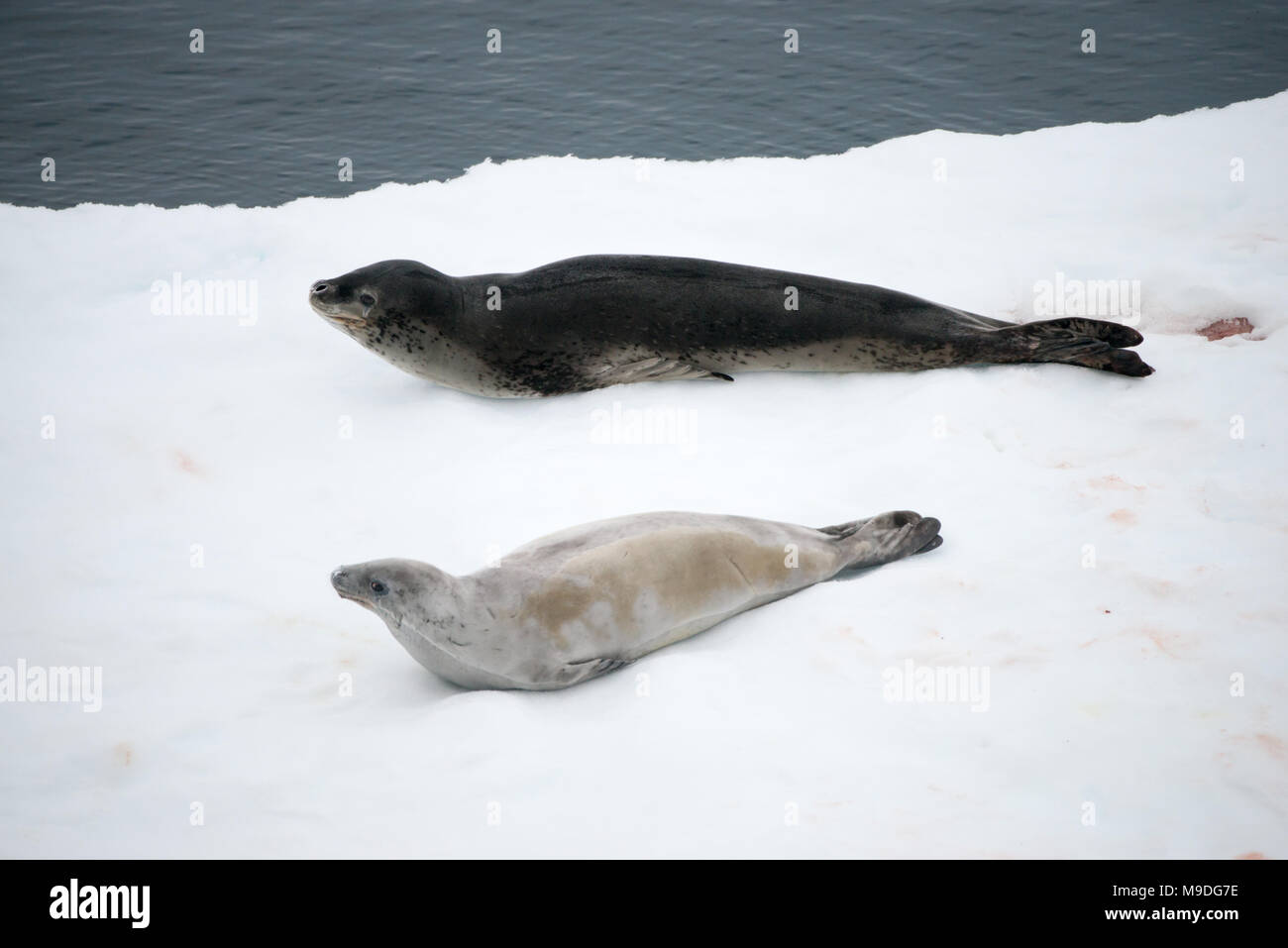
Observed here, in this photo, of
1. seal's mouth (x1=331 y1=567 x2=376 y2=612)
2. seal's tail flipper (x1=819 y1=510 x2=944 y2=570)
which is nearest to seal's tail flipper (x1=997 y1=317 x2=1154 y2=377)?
seal's tail flipper (x1=819 y1=510 x2=944 y2=570)

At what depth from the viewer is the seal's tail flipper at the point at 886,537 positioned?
15.3ft

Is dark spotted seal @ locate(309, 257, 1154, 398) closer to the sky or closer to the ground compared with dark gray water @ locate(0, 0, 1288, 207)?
closer to the ground

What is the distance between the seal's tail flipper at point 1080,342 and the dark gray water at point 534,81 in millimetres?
5909

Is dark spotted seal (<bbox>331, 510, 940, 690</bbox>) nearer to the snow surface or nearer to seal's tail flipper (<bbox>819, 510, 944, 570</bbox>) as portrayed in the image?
seal's tail flipper (<bbox>819, 510, 944, 570</bbox>)

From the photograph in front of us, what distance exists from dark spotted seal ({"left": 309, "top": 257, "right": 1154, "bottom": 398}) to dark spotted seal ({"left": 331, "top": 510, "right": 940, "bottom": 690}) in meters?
1.87

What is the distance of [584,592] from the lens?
416 cm

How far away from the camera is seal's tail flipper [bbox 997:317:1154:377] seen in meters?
5.91

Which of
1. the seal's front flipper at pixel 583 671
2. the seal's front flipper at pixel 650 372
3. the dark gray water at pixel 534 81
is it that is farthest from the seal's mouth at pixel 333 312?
the dark gray water at pixel 534 81

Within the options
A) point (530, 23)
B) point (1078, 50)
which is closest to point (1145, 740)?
point (1078, 50)

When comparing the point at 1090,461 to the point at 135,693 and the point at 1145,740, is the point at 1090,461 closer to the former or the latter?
the point at 1145,740

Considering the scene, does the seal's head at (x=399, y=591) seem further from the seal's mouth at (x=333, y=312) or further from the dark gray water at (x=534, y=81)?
the dark gray water at (x=534, y=81)

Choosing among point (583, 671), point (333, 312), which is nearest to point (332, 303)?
point (333, 312)

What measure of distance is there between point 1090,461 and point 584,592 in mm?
2383
